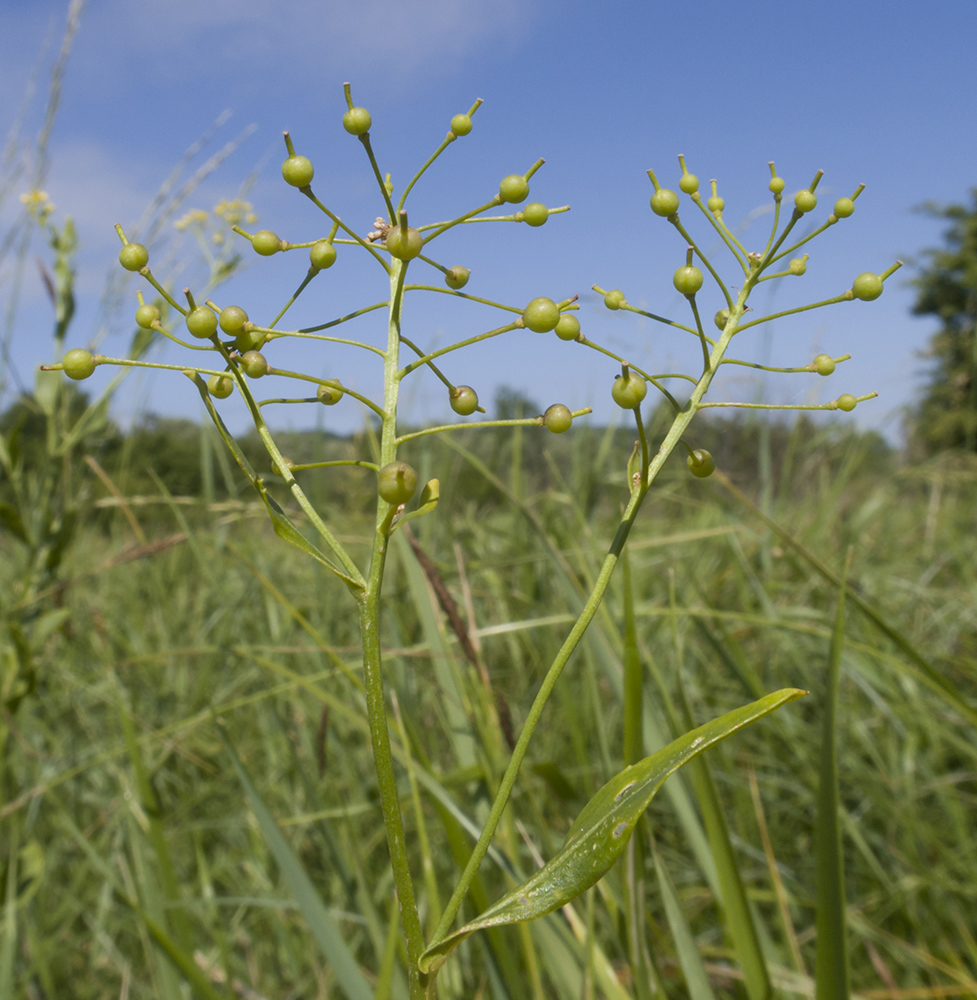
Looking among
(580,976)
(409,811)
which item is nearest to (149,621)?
(409,811)

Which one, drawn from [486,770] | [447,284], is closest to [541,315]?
[447,284]

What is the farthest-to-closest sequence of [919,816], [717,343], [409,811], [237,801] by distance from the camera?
[237,801]
[919,816]
[409,811]
[717,343]

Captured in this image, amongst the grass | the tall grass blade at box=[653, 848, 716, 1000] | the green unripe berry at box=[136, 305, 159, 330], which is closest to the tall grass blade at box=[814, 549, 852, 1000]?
the grass

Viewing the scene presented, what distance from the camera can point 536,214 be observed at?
1.95 feet

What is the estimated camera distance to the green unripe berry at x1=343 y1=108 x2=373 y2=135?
0.55m

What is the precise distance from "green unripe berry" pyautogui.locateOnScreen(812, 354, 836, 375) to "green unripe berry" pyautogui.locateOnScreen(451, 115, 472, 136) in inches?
12.3

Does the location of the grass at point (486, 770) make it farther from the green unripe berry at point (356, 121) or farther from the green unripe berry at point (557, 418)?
the green unripe berry at point (356, 121)

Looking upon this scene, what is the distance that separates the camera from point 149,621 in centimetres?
311

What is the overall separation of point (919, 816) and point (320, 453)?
5.74 ft

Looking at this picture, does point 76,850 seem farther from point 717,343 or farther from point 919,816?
point 717,343

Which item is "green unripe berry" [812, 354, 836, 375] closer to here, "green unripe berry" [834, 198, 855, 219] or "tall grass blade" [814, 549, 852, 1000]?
"green unripe berry" [834, 198, 855, 219]

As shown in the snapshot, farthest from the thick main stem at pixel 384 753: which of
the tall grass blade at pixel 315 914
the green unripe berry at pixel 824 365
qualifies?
the tall grass blade at pixel 315 914

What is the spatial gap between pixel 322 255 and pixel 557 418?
0.68 feet

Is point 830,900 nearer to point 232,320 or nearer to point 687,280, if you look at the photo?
point 687,280
